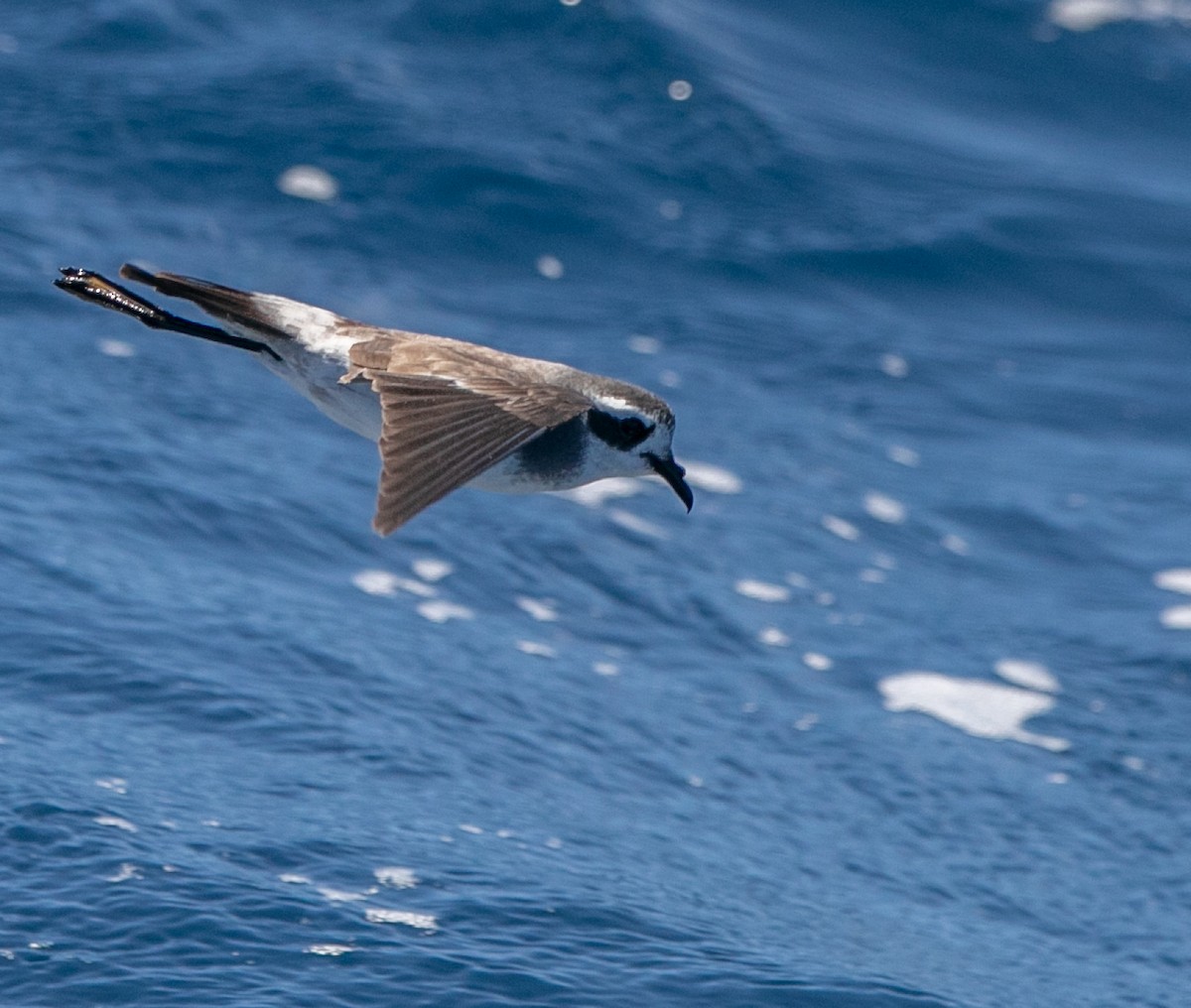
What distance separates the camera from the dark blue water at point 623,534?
896 cm

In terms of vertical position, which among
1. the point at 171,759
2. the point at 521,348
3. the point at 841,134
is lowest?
the point at 171,759

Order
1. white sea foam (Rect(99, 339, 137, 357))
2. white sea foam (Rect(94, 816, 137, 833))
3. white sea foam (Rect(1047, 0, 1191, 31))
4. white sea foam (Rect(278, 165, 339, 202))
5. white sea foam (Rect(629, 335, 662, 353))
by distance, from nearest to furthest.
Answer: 1. white sea foam (Rect(94, 816, 137, 833))
2. white sea foam (Rect(99, 339, 137, 357))
3. white sea foam (Rect(629, 335, 662, 353))
4. white sea foam (Rect(278, 165, 339, 202))
5. white sea foam (Rect(1047, 0, 1191, 31))

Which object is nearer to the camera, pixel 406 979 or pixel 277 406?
pixel 406 979

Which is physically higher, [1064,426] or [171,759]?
[1064,426]

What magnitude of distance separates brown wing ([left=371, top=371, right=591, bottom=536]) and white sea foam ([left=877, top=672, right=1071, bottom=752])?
532 cm

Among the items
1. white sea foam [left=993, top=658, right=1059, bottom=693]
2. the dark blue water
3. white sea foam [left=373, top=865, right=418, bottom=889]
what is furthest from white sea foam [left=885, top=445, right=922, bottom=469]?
white sea foam [left=373, top=865, right=418, bottom=889]

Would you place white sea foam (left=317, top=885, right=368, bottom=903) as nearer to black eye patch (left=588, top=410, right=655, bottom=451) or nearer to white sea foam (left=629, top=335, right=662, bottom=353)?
black eye patch (left=588, top=410, right=655, bottom=451)

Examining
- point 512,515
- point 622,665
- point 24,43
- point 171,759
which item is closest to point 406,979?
point 171,759

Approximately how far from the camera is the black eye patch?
790 cm

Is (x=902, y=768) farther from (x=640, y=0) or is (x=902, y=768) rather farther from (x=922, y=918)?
(x=640, y=0)

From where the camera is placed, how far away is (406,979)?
26.6 feet

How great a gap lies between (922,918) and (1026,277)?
29.7 ft

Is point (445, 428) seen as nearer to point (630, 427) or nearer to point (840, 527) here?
point (630, 427)

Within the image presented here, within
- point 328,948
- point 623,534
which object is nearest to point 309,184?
point 623,534
